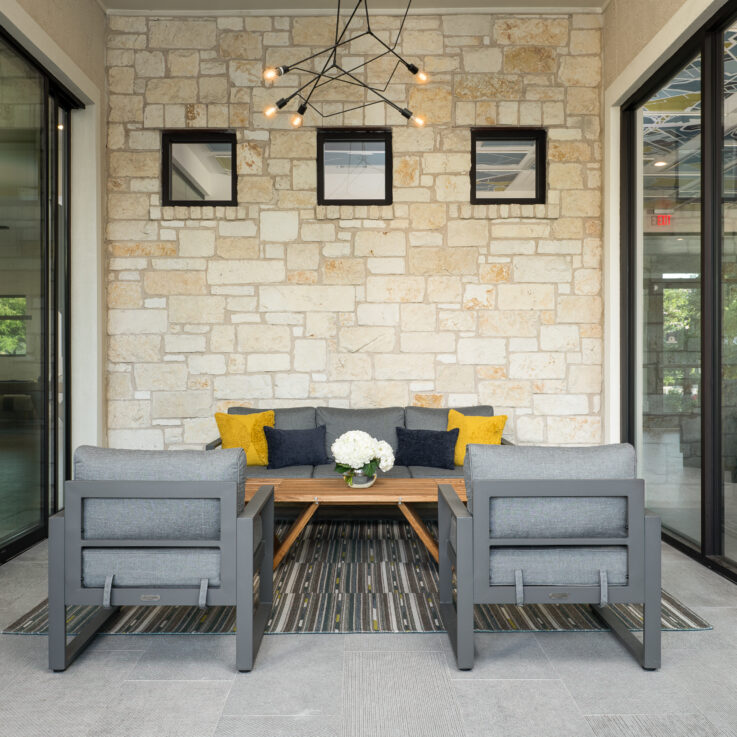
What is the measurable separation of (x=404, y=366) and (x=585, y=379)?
1506 mm

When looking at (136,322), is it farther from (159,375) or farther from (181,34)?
(181,34)

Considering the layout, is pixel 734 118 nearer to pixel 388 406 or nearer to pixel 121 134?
pixel 388 406

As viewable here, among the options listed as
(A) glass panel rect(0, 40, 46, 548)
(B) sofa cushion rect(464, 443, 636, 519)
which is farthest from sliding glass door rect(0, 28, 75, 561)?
(B) sofa cushion rect(464, 443, 636, 519)

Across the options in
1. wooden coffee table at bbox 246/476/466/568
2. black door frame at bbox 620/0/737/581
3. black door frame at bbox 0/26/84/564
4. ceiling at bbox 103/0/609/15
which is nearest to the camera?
wooden coffee table at bbox 246/476/466/568

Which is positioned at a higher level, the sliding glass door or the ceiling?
the ceiling

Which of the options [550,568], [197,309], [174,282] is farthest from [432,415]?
[550,568]

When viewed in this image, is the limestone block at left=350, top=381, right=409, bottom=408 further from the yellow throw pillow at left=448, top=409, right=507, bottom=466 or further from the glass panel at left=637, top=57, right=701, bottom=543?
the glass panel at left=637, top=57, right=701, bottom=543

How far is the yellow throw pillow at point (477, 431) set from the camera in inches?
181

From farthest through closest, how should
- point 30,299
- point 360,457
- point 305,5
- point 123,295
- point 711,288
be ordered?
point 123,295 → point 305,5 → point 30,299 → point 711,288 → point 360,457

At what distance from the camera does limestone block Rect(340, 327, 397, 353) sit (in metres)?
5.30

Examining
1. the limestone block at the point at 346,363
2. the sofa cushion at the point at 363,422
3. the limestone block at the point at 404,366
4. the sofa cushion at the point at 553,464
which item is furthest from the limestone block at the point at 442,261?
the sofa cushion at the point at 553,464

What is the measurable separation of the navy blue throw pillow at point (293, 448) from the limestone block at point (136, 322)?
1.46 metres

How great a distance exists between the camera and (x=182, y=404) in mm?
5293

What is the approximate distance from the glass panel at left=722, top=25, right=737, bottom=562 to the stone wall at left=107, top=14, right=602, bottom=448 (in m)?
1.65
